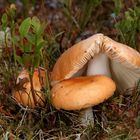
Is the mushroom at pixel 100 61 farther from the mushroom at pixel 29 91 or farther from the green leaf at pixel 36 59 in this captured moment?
the green leaf at pixel 36 59

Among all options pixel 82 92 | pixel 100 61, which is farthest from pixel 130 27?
pixel 82 92

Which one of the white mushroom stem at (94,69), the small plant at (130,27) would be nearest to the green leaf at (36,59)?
the white mushroom stem at (94,69)

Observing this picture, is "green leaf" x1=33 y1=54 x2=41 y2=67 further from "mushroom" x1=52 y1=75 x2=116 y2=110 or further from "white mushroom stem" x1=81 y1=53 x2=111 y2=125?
"white mushroom stem" x1=81 y1=53 x2=111 y2=125

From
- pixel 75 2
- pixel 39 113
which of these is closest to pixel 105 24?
pixel 75 2

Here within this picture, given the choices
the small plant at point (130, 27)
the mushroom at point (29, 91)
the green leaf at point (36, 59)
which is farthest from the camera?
the small plant at point (130, 27)

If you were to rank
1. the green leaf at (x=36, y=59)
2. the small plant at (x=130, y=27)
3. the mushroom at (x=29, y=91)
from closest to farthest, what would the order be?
1. the green leaf at (x=36, y=59)
2. the mushroom at (x=29, y=91)
3. the small plant at (x=130, y=27)

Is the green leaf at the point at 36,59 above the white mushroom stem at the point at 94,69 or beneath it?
above

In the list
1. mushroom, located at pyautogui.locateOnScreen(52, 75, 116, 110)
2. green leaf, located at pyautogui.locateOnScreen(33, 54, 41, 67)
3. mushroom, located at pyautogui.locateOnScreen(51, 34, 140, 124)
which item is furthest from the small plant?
green leaf, located at pyautogui.locateOnScreen(33, 54, 41, 67)
